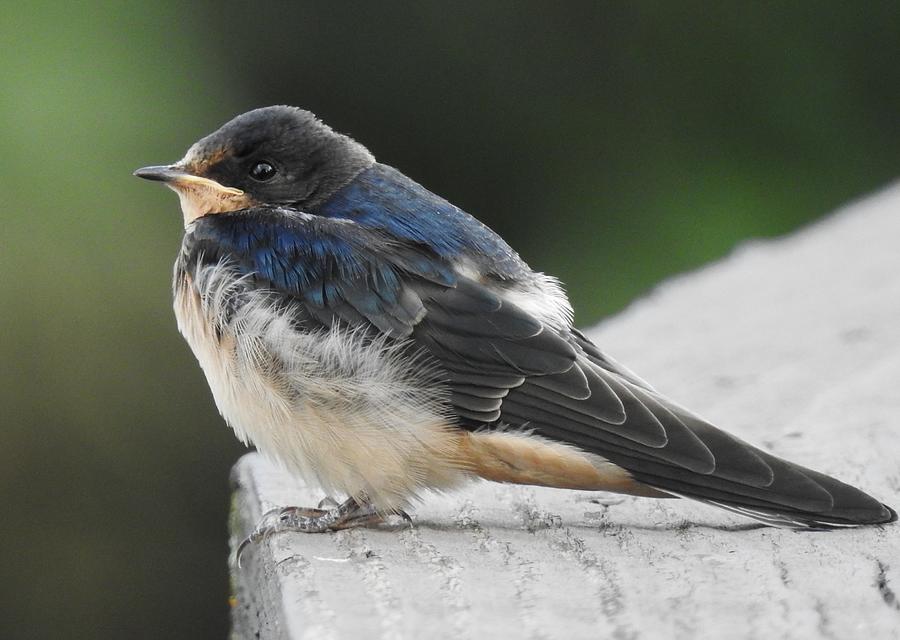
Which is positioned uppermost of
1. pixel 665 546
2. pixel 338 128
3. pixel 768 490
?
pixel 338 128

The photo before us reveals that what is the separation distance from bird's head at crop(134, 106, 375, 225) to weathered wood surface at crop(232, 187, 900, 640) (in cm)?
49

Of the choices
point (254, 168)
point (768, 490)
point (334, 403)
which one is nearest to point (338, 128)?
point (254, 168)

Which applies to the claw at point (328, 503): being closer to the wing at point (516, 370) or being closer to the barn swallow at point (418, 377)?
the barn swallow at point (418, 377)

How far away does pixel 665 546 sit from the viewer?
5.83ft

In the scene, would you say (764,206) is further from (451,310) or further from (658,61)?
(451,310)

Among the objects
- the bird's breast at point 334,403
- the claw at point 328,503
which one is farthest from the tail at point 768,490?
the claw at point 328,503

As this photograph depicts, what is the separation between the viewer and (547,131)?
382 cm

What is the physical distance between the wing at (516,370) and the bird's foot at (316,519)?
184 millimetres

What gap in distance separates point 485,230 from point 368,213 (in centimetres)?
19

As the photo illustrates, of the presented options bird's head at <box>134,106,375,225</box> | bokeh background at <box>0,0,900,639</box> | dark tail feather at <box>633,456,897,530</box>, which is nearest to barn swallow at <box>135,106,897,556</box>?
dark tail feather at <box>633,456,897,530</box>

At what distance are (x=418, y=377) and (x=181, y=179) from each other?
736mm

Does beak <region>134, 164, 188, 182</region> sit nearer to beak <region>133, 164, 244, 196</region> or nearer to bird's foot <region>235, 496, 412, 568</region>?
beak <region>133, 164, 244, 196</region>

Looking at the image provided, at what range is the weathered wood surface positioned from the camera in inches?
58.4

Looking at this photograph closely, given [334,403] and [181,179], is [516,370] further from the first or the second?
[181,179]
